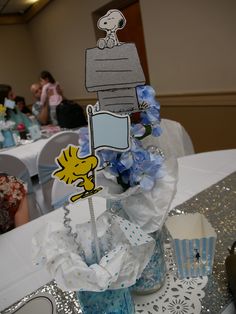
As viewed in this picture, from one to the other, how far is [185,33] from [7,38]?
4.10 m

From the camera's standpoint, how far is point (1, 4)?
473 cm

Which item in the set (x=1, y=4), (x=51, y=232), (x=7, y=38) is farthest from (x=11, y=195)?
(x=7, y=38)

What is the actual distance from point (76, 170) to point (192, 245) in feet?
1.04

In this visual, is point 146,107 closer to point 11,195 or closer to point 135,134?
point 135,134

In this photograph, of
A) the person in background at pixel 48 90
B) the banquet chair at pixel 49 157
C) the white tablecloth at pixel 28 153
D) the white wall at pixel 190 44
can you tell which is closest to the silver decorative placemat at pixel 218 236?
the banquet chair at pixel 49 157

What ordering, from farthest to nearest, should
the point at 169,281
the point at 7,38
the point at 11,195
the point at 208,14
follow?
the point at 7,38, the point at 208,14, the point at 11,195, the point at 169,281

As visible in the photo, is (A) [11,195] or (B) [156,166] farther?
(A) [11,195]

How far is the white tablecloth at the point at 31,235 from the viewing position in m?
0.72

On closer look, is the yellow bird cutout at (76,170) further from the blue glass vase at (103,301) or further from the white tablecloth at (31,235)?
the white tablecloth at (31,235)

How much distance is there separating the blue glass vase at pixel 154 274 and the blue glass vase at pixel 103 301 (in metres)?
0.09

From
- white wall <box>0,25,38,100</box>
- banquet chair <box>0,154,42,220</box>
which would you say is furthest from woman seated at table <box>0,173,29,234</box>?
white wall <box>0,25,38,100</box>

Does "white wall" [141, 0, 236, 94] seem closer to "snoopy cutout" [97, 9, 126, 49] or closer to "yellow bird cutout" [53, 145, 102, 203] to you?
"snoopy cutout" [97, 9, 126, 49]

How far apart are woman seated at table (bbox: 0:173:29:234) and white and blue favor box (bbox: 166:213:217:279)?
2.42 feet

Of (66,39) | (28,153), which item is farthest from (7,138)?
(66,39)
